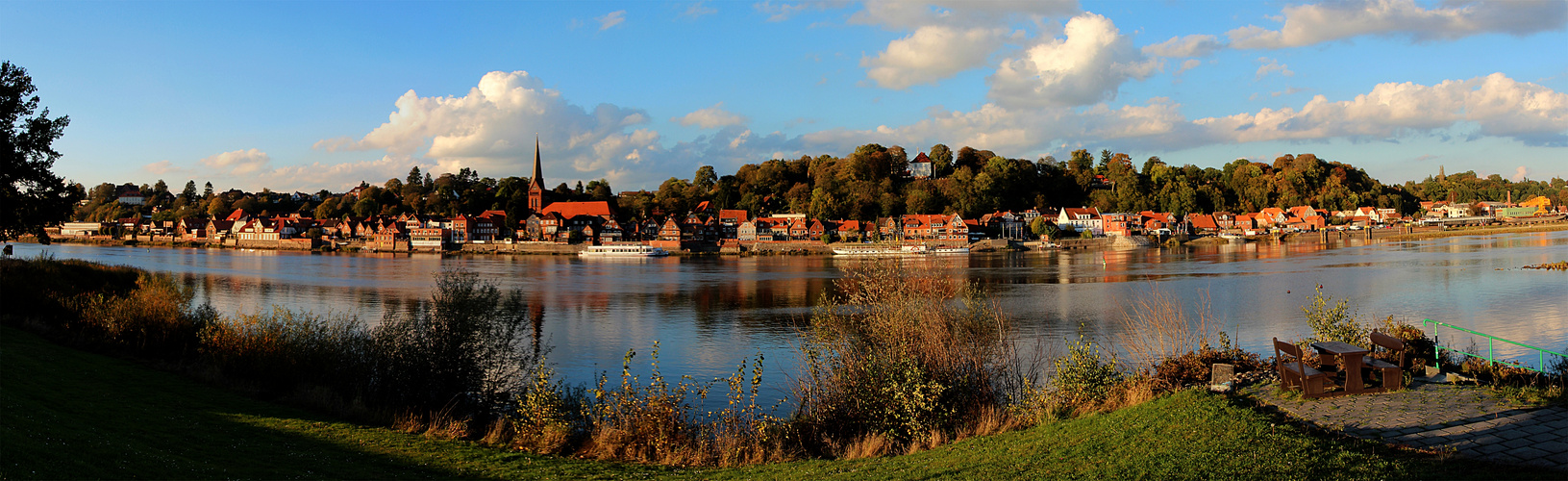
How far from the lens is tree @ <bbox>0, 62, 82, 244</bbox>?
2025cm

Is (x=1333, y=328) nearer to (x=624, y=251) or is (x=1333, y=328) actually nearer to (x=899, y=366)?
(x=899, y=366)

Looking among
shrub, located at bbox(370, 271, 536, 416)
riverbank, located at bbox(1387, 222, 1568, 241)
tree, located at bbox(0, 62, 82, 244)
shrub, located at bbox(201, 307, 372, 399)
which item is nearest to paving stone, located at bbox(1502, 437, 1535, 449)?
shrub, located at bbox(370, 271, 536, 416)

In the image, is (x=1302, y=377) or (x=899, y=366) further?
(x=899, y=366)

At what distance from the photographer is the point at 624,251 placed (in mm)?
79500

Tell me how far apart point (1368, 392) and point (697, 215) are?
301 ft

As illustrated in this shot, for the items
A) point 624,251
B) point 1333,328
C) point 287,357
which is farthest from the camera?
point 624,251

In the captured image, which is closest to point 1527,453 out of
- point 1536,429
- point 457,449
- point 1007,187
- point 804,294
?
point 1536,429

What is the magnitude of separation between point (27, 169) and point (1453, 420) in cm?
3048

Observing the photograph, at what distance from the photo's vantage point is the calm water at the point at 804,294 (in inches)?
796

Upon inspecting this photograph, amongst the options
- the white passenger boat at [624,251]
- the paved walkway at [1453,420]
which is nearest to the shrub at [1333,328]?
the paved walkway at [1453,420]

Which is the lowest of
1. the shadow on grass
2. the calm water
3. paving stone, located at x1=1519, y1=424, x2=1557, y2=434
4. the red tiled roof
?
the calm water

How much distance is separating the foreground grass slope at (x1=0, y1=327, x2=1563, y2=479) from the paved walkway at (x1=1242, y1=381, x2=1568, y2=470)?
1.66 ft

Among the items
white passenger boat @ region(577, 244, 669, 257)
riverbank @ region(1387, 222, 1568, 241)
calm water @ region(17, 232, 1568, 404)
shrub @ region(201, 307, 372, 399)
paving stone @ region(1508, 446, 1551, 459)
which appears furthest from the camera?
riverbank @ region(1387, 222, 1568, 241)

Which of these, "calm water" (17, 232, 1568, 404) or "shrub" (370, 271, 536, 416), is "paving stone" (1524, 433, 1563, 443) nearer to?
"calm water" (17, 232, 1568, 404)
